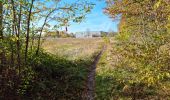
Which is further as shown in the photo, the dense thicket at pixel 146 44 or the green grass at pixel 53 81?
the green grass at pixel 53 81

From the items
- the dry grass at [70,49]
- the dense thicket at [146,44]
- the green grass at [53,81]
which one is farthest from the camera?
the dry grass at [70,49]

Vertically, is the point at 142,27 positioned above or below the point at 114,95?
above

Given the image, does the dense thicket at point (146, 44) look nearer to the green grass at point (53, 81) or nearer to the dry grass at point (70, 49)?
the green grass at point (53, 81)

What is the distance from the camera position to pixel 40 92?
54.6ft

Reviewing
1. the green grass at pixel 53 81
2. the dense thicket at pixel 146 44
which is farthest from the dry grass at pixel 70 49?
the dense thicket at pixel 146 44

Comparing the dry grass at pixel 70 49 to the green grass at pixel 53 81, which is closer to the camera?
the green grass at pixel 53 81

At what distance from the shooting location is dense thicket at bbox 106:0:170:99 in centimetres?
1117

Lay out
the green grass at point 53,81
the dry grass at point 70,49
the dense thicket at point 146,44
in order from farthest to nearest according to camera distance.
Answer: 1. the dry grass at point 70,49
2. the green grass at point 53,81
3. the dense thicket at point 146,44

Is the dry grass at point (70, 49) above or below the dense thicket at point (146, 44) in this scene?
below

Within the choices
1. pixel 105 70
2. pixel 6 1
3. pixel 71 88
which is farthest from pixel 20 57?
pixel 105 70

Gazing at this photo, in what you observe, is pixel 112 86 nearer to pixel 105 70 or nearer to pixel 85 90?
pixel 85 90

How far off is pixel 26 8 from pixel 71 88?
228 inches

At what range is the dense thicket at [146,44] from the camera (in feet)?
36.7

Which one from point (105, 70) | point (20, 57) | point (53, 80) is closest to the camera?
point (20, 57)
